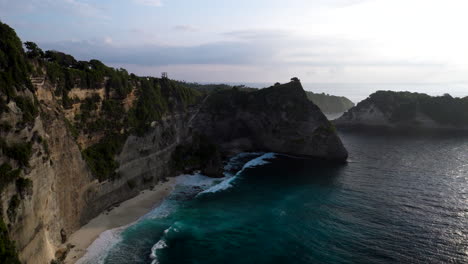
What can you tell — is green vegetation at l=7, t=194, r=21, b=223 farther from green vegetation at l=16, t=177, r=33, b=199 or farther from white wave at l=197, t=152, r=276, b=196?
white wave at l=197, t=152, r=276, b=196

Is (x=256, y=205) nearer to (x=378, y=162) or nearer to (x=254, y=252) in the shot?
(x=254, y=252)

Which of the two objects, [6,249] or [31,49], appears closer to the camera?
[6,249]

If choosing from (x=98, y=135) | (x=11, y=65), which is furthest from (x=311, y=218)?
(x=11, y=65)

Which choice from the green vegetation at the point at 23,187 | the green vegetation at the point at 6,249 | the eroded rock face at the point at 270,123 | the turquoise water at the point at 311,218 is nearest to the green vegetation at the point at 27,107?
the green vegetation at the point at 23,187

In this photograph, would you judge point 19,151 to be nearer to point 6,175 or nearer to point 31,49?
point 6,175

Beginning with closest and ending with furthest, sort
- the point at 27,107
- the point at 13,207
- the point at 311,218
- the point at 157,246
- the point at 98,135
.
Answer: the point at 13,207, the point at 27,107, the point at 157,246, the point at 311,218, the point at 98,135

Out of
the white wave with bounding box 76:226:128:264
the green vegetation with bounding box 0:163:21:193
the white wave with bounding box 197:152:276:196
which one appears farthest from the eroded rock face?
the green vegetation with bounding box 0:163:21:193
